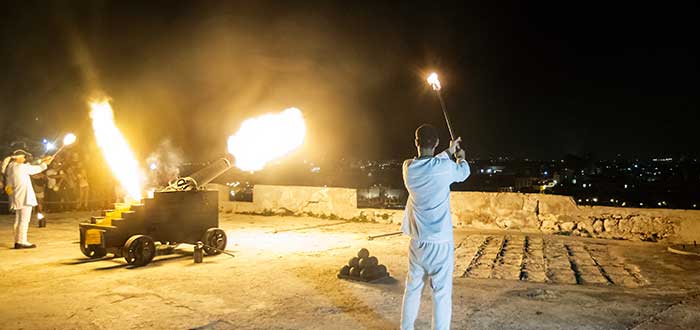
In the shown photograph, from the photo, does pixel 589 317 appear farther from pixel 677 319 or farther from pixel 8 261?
pixel 8 261

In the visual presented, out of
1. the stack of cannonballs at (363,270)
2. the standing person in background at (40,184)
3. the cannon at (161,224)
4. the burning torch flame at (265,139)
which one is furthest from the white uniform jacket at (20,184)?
the standing person in background at (40,184)

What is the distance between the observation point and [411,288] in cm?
447

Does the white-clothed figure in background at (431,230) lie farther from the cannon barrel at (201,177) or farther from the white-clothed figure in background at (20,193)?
the white-clothed figure in background at (20,193)

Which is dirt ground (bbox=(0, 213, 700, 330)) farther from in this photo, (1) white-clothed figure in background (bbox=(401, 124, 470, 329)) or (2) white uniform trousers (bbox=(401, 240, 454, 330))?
(1) white-clothed figure in background (bbox=(401, 124, 470, 329))

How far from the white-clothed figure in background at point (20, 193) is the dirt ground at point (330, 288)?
488 millimetres

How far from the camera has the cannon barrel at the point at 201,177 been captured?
9625mm

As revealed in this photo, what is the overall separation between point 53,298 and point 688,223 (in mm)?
11608

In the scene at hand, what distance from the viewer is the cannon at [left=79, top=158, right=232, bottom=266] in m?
8.70

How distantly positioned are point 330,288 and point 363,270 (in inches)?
24.7

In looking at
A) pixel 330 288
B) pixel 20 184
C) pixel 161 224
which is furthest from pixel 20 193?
pixel 330 288

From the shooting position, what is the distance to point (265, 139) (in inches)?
448

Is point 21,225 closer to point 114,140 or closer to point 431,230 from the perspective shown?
point 114,140

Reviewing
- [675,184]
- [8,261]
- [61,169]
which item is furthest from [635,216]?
[675,184]

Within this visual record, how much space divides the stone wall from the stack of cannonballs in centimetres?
655
